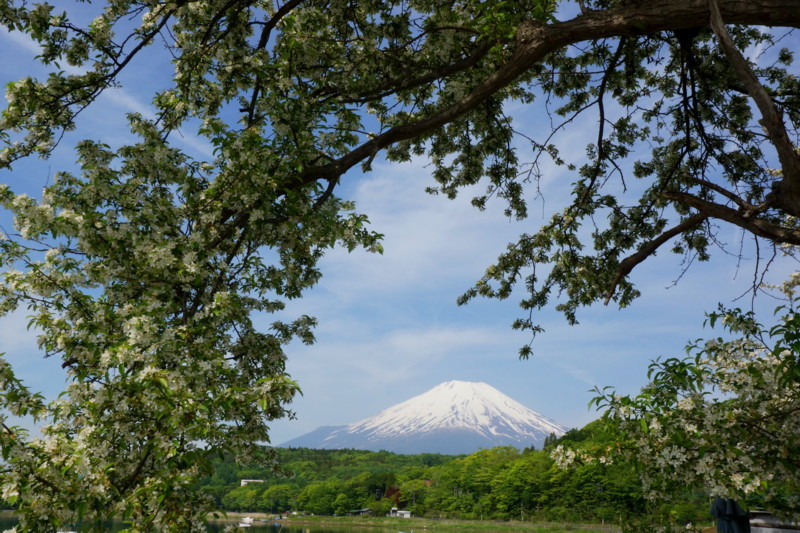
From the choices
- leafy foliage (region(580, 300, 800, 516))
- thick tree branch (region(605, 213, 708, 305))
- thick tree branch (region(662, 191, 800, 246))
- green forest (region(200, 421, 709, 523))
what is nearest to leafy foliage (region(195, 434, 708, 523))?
green forest (region(200, 421, 709, 523))

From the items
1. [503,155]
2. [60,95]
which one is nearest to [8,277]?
[60,95]

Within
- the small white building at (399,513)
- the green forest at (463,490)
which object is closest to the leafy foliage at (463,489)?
the green forest at (463,490)

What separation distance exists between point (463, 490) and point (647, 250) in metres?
92.5

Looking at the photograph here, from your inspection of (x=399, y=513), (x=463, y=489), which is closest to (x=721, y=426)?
(x=463, y=489)

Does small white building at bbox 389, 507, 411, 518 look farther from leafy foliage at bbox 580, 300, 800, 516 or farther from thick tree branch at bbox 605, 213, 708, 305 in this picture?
leafy foliage at bbox 580, 300, 800, 516

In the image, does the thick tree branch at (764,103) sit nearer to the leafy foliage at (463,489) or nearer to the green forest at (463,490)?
the leafy foliage at (463,489)

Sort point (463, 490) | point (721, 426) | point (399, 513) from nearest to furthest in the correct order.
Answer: point (721, 426) → point (463, 490) → point (399, 513)

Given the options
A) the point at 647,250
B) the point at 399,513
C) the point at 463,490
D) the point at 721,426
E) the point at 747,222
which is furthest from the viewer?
the point at 399,513

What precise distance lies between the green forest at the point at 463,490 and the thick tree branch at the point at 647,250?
33219 mm

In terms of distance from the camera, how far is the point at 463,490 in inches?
3627

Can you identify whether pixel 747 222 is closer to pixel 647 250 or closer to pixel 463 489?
pixel 647 250

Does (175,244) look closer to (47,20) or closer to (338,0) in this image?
(47,20)

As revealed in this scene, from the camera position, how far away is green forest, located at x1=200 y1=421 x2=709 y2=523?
219ft

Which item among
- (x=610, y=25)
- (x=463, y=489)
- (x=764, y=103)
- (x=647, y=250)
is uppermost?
(x=610, y=25)
